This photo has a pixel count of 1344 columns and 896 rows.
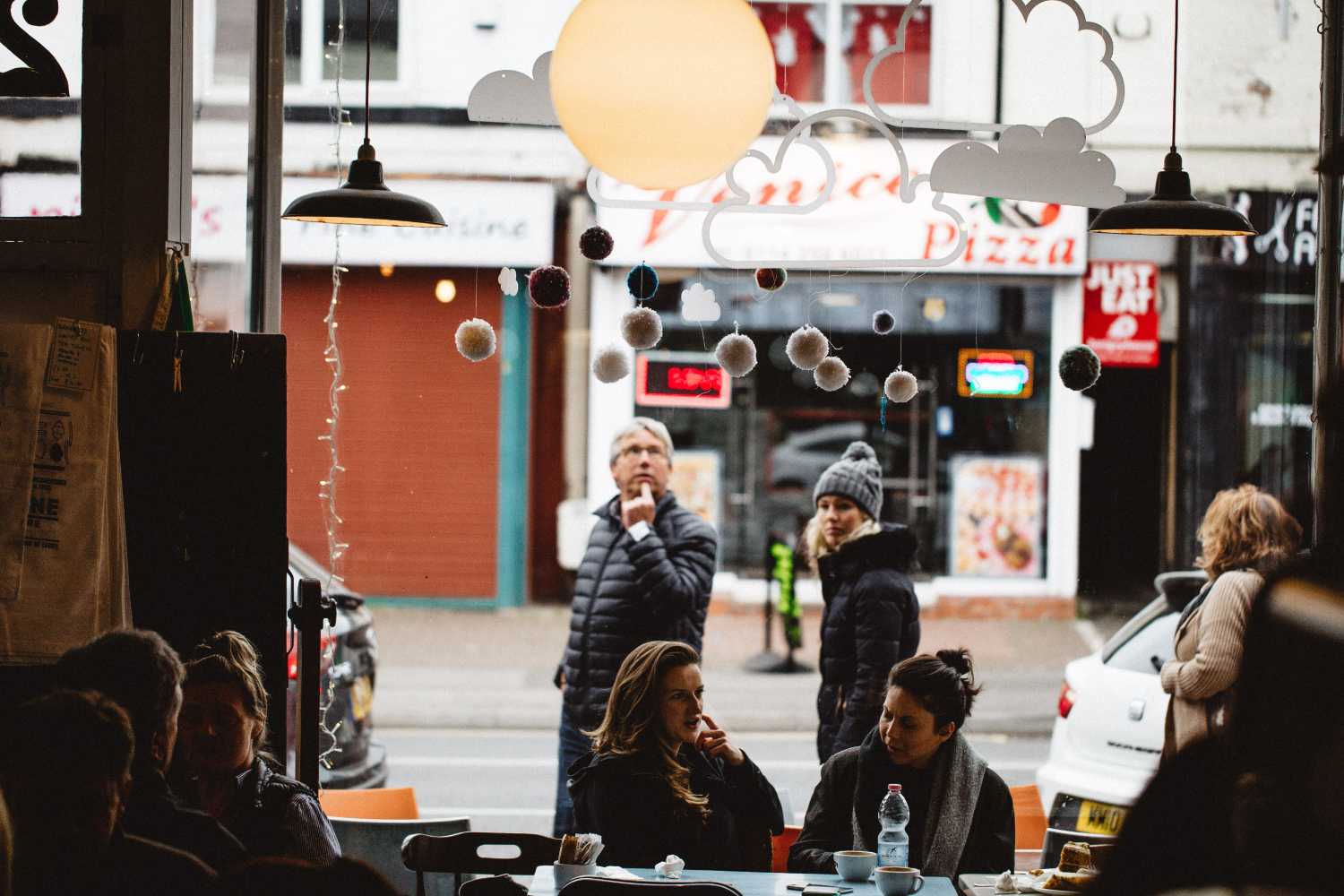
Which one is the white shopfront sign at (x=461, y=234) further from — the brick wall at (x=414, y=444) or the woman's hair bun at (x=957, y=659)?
the woman's hair bun at (x=957, y=659)

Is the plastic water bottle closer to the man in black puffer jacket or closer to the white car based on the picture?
the man in black puffer jacket

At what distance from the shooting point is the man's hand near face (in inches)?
188

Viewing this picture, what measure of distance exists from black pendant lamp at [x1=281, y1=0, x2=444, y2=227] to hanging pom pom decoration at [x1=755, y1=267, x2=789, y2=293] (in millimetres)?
1055

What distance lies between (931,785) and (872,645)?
2.99 ft

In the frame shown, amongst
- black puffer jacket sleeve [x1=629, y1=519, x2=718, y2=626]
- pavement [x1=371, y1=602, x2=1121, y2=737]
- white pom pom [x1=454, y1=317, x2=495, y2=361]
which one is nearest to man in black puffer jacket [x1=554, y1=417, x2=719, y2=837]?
black puffer jacket sleeve [x1=629, y1=519, x2=718, y2=626]

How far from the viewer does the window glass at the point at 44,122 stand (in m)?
3.57

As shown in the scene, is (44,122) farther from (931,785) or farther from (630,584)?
(931,785)

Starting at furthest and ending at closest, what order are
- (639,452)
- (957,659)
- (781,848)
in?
(639,452), (781,848), (957,659)

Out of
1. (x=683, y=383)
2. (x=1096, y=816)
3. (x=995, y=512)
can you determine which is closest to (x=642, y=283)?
(x=683, y=383)

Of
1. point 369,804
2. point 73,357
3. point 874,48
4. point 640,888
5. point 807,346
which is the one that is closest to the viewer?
point 640,888

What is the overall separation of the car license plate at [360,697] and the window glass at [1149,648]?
110 inches

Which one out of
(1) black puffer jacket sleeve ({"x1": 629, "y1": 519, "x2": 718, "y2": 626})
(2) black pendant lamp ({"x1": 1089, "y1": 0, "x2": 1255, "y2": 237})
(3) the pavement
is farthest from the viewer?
(3) the pavement

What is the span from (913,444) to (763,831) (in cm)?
565

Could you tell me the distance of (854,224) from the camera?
328 inches
